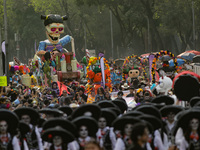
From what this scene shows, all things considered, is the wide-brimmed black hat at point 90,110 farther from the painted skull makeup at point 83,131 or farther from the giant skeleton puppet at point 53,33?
the giant skeleton puppet at point 53,33

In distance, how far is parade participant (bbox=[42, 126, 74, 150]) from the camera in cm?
991

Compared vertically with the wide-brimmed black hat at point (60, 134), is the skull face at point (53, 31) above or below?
above

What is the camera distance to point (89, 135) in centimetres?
1049

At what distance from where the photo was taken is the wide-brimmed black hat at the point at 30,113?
1139 cm

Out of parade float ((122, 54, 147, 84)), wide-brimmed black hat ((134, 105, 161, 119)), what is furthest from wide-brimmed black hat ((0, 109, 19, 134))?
parade float ((122, 54, 147, 84))

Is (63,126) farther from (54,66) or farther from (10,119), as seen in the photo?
(54,66)

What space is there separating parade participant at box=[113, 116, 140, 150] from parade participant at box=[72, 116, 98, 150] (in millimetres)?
382

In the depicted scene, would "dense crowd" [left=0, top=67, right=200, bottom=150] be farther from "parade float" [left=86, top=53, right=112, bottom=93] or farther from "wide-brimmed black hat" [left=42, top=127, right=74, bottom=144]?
"parade float" [left=86, top=53, right=112, bottom=93]

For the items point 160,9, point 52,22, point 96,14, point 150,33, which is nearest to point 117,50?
point 96,14

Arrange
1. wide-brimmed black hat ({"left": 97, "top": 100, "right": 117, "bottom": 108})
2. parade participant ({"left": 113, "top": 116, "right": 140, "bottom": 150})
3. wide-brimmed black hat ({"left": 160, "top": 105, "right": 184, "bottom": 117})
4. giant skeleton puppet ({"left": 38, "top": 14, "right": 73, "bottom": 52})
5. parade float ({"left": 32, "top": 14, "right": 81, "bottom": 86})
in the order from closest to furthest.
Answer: parade participant ({"left": 113, "top": 116, "right": 140, "bottom": 150}) < wide-brimmed black hat ({"left": 160, "top": 105, "right": 184, "bottom": 117}) < wide-brimmed black hat ({"left": 97, "top": 100, "right": 117, "bottom": 108}) < parade float ({"left": 32, "top": 14, "right": 81, "bottom": 86}) < giant skeleton puppet ({"left": 38, "top": 14, "right": 73, "bottom": 52})

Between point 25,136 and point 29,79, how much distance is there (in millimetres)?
16755

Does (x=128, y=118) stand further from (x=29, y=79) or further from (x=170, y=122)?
(x=29, y=79)

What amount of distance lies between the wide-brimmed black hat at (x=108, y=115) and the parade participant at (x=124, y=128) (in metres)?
0.84

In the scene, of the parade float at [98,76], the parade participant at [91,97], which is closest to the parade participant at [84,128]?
the parade participant at [91,97]
